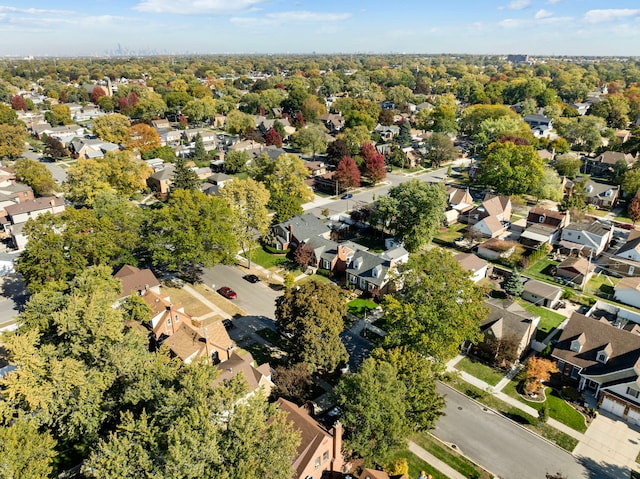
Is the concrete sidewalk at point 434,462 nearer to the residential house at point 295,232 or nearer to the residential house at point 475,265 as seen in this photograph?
the residential house at point 475,265

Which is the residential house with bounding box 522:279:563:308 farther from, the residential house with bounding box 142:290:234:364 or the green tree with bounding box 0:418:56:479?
the green tree with bounding box 0:418:56:479

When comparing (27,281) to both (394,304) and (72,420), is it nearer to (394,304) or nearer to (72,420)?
(72,420)

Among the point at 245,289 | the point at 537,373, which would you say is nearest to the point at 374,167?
the point at 245,289

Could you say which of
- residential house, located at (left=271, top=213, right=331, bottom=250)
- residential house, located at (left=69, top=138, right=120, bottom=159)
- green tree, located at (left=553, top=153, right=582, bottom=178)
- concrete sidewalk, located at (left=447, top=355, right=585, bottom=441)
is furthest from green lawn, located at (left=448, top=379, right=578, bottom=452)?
residential house, located at (left=69, top=138, right=120, bottom=159)

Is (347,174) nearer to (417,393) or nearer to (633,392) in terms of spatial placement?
(417,393)

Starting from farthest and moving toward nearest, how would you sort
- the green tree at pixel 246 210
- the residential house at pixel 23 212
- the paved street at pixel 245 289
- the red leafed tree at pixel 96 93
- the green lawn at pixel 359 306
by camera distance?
1. the red leafed tree at pixel 96 93
2. the residential house at pixel 23 212
3. the green tree at pixel 246 210
4. the paved street at pixel 245 289
5. the green lawn at pixel 359 306

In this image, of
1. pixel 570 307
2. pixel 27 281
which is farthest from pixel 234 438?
pixel 570 307

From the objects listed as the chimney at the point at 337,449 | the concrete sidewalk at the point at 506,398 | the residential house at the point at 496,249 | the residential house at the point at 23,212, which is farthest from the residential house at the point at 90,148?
the chimney at the point at 337,449
